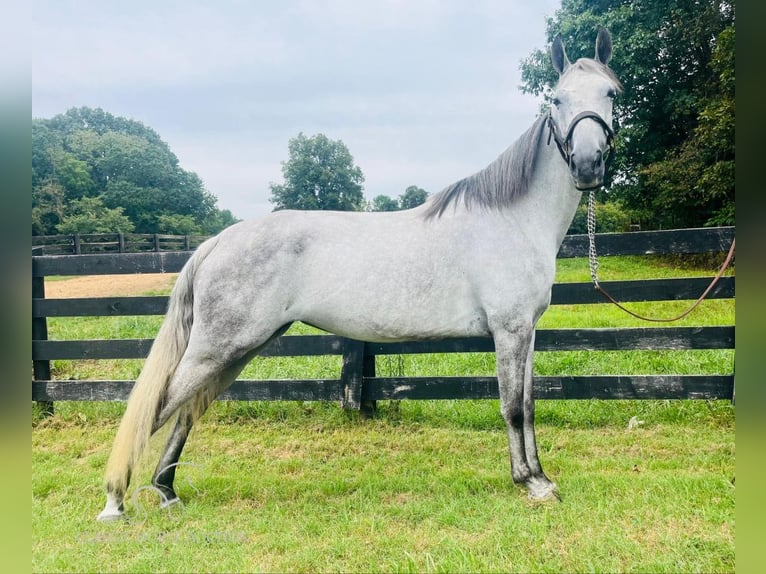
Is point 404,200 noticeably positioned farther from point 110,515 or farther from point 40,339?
point 110,515

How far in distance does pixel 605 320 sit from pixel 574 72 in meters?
4.61

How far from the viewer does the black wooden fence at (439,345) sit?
3723 mm

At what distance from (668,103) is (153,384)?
1449cm

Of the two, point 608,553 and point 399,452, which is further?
point 399,452

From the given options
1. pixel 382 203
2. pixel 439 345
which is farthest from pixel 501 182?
pixel 382 203

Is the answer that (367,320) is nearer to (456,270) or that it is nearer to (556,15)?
(456,270)

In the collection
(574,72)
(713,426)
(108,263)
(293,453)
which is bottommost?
(293,453)

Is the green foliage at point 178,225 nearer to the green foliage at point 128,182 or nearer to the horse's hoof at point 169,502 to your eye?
the green foliage at point 128,182

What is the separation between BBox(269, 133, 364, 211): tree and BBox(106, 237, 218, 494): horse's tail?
7.47m

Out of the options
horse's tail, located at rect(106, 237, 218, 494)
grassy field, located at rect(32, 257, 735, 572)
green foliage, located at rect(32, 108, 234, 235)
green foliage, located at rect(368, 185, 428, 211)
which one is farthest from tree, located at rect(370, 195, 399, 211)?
horse's tail, located at rect(106, 237, 218, 494)

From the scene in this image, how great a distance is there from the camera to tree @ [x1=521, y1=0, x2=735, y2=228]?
11.1 m

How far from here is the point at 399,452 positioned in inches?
141

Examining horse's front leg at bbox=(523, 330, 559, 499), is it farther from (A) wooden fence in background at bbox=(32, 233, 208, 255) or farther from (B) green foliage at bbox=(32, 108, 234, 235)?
(B) green foliage at bbox=(32, 108, 234, 235)

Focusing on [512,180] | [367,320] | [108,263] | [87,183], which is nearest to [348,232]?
[367,320]
